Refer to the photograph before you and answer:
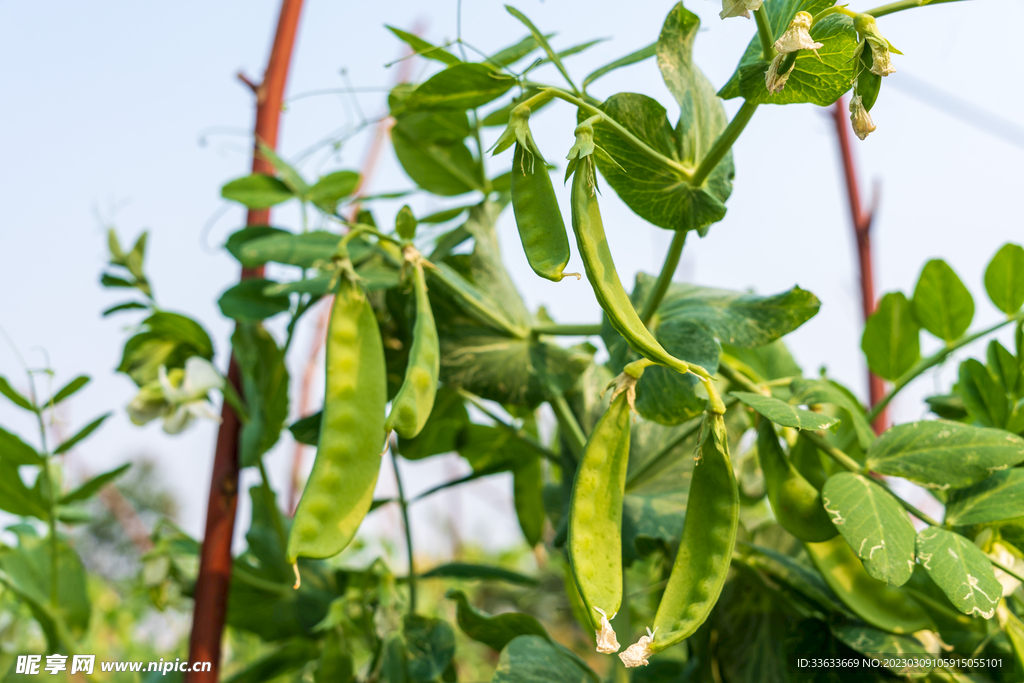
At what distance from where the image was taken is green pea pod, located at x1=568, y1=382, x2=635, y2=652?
13.0 inches

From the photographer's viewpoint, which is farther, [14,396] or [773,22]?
[14,396]

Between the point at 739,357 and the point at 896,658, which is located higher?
the point at 739,357

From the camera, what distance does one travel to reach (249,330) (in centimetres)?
63

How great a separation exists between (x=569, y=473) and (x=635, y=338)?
27cm

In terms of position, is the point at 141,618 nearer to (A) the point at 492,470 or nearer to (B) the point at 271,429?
(B) the point at 271,429

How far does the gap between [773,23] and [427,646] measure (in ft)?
1.70

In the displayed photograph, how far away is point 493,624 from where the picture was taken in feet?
1.69

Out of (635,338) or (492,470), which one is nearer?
(635,338)

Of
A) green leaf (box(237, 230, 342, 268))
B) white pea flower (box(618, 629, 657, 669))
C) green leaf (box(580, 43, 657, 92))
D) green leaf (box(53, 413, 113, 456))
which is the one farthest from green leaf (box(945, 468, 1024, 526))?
green leaf (box(53, 413, 113, 456))

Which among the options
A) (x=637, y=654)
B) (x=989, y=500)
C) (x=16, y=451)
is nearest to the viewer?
(x=637, y=654)

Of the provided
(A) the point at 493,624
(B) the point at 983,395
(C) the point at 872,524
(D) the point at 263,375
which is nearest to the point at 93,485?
(D) the point at 263,375

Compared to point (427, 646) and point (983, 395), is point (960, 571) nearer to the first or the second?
point (983, 395)

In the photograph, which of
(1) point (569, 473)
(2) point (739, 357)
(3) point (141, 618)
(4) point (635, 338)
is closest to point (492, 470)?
(1) point (569, 473)

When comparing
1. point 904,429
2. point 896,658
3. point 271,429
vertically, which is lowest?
point 896,658
